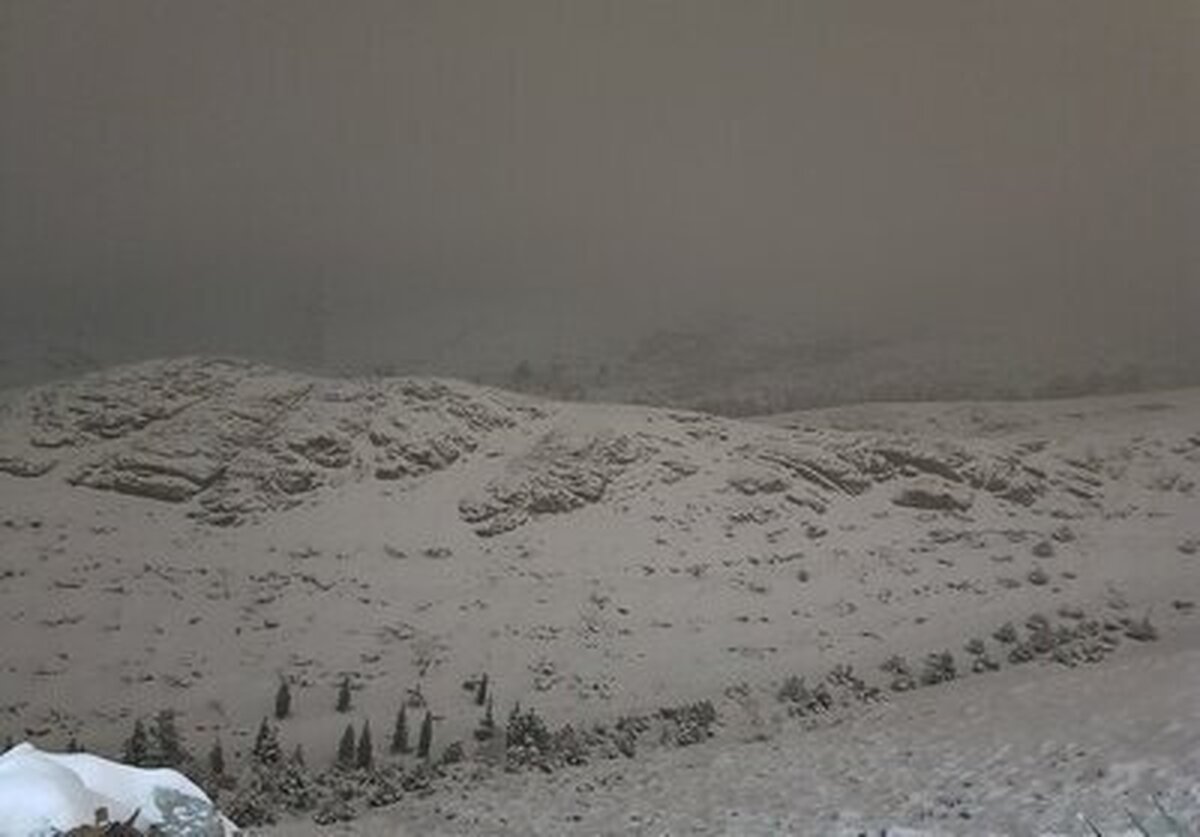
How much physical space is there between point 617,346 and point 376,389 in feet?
10.6

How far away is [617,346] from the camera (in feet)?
60.0

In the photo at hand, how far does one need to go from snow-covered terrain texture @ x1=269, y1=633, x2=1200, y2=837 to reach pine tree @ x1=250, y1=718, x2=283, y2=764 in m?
1.56

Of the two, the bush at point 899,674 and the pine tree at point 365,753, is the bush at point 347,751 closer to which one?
the pine tree at point 365,753

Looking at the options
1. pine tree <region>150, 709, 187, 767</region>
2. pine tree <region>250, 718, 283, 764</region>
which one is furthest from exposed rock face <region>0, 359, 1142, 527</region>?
pine tree <region>250, 718, 283, 764</region>

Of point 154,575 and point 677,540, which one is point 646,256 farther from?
point 154,575

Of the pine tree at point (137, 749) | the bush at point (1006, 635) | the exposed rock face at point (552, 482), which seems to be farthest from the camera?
the exposed rock face at point (552, 482)

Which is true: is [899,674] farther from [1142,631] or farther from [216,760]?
[216,760]

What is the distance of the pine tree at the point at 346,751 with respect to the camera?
13.0 m

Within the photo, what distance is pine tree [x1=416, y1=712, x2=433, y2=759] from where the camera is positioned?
13.3 meters

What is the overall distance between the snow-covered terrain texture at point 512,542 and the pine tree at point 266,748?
1.38 feet

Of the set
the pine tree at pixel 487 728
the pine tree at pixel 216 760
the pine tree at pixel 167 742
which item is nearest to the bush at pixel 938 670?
the pine tree at pixel 487 728

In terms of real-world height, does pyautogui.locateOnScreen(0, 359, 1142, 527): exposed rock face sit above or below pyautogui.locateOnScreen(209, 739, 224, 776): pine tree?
above

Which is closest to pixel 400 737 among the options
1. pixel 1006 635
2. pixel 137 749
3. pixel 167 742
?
pixel 167 742

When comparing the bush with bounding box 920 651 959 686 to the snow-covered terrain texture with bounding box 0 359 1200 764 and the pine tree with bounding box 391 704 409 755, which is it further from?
the pine tree with bounding box 391 704 409 755
